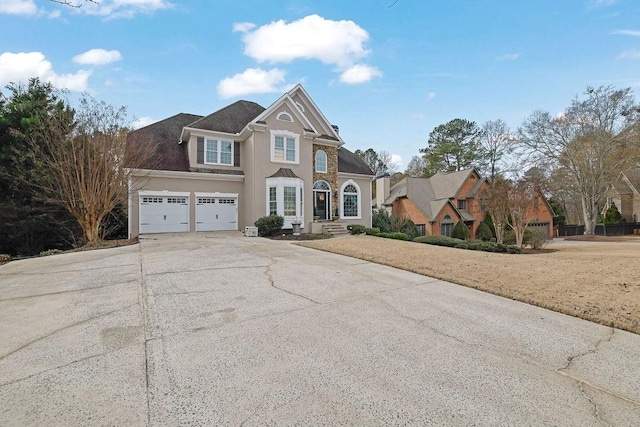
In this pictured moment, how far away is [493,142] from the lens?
38.9 m

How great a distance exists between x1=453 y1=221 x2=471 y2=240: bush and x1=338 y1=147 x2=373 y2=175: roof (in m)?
10.8

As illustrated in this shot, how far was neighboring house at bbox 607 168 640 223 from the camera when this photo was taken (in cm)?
3462

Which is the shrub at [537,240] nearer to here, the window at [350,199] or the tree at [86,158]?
the window at [350,199]

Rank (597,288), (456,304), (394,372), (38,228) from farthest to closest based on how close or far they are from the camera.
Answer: (38,228) < (597,288) < (456,304) < (394,372)

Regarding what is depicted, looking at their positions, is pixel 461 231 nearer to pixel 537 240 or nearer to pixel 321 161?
pixel 537 240

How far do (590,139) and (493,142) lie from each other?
12.1 meters

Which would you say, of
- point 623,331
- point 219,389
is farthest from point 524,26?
point 219,389

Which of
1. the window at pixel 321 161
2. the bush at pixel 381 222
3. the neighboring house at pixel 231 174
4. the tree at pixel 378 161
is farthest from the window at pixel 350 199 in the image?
the tree at pixel 378 161

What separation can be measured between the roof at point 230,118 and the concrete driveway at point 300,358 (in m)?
14.2

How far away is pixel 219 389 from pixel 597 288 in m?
7.35

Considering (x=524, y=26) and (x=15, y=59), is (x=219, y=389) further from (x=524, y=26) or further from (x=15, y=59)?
(x=524, y=26)

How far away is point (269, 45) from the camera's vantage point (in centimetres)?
1308

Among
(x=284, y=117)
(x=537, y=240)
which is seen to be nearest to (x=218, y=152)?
(x=284, y=117)

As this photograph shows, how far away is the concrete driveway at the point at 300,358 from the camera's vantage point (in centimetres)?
236
